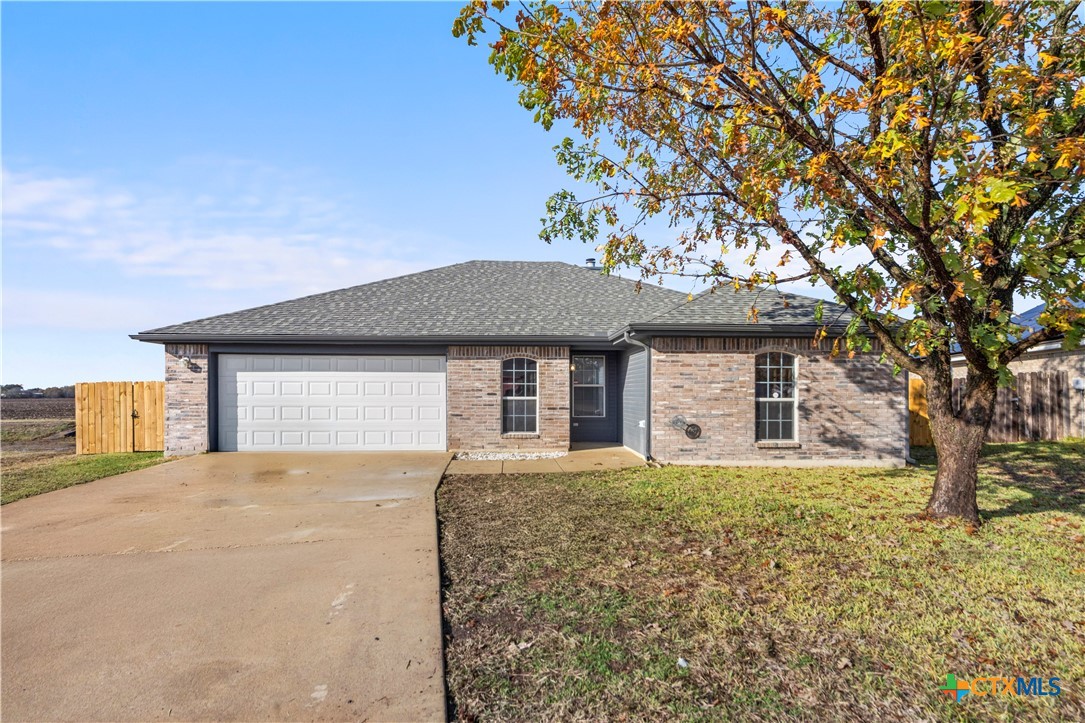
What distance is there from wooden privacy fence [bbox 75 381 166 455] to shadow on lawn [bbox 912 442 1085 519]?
56.9 ft

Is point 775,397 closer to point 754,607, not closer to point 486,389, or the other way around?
point 486,389

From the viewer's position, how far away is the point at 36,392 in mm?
49750

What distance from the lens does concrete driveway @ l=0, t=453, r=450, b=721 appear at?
11.2 ft

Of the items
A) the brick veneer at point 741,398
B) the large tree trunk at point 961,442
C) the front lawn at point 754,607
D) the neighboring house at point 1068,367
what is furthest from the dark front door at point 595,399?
the large tree trunk at point 961,442

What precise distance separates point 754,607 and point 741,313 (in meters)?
8.72

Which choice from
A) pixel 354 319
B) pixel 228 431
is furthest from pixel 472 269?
pixel 228 431

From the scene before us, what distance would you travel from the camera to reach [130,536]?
22.3ft

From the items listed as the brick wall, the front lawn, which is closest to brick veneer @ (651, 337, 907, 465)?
the front lawn

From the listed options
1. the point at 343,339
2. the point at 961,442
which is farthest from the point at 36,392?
the point at 961,442

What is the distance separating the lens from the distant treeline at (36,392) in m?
47.2

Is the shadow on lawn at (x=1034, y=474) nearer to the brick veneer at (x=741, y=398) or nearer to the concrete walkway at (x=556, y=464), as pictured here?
the brick veneer at (x=741, y=398)

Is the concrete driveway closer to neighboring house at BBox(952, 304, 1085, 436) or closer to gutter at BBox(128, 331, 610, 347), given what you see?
gutter at BBox(128, 331, 610, 347)

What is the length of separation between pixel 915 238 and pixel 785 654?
3888 mm

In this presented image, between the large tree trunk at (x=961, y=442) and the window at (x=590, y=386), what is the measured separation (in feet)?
29.3
